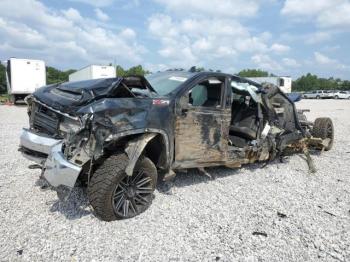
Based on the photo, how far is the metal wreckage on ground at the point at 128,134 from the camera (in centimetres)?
381

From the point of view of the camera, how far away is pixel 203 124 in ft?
16.3

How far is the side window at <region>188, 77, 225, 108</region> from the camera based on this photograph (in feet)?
17.7

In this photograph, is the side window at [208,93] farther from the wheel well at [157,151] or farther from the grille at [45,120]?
the grille at [45,120]

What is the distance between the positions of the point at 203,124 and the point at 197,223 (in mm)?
1475

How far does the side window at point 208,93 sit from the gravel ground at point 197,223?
1293 mm

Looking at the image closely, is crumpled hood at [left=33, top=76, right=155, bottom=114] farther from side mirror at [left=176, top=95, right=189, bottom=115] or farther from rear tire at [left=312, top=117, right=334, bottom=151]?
rear tire at [left=312, top=117, right=334, bottom=151]

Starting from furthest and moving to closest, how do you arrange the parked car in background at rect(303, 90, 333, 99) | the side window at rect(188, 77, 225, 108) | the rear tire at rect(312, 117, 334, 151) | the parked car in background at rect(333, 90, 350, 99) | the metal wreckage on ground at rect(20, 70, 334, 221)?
the parked car in background at rect(303, 90, 333, 99)
the parked car in background at rect(333, 90, 350, 99)
the rear tire at rect(312, 117, 334, 151)
the side window at rect(188, 77, 225, 108)
the metal wreckage on ground at rect(20, 70, 334, 221)

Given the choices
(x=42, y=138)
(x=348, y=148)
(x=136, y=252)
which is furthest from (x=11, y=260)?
(x=348, y=148)

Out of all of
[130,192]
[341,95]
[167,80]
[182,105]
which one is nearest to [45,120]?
[130,192]

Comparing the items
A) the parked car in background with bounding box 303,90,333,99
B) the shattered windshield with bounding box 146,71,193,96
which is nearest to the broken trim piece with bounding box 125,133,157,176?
the shattered windshield with bounding box 146,71,193,96

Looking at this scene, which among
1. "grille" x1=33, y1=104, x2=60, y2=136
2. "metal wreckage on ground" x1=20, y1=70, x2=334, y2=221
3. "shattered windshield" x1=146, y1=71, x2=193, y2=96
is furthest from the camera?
"shattered windshield" x1=146, y1=71, x2=193, y2=96

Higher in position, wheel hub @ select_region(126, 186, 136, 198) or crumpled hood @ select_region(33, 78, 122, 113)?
crumpled hood @ select_region(33, 78, 122, 113)

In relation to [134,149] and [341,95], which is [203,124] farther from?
[341,95]

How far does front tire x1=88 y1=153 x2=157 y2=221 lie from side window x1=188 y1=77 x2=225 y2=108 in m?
1.55
